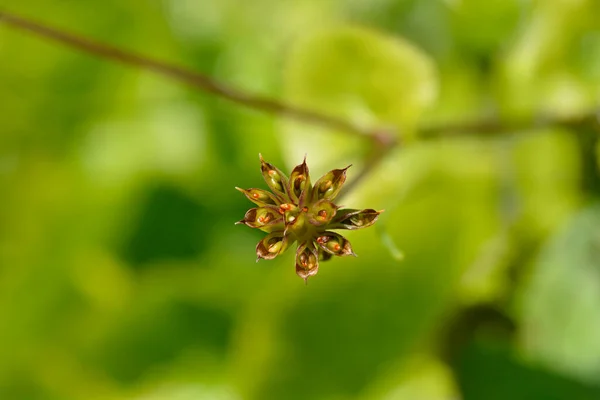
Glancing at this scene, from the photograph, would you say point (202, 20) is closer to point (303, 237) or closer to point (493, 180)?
point (493, 180)

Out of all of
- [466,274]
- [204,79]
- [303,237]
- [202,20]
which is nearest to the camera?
[303,237]

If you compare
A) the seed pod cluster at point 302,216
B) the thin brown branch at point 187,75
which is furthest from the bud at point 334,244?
the thin brown branch at point 187,75

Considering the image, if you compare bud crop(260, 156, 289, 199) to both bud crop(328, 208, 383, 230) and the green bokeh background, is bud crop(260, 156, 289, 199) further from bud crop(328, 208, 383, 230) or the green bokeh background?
the green bokeh background

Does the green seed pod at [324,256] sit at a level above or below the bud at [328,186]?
below

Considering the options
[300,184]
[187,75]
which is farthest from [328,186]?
[187,75]

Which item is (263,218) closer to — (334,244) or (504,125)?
(334,244)

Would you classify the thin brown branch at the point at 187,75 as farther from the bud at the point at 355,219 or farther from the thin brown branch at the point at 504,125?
the bud at the point at 355,219

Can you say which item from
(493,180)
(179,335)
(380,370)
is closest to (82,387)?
(179,335)
